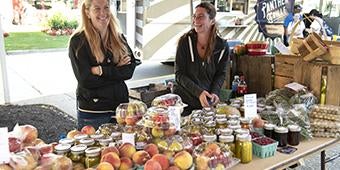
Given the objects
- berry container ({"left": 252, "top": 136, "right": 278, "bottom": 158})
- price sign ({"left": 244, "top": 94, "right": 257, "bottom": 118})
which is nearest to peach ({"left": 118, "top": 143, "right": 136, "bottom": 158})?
berry container ({"left": 252, "top": 136, "right": 278, "bottom": 158})

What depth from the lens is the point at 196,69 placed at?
2389mm

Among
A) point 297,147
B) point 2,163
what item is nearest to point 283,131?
point 297,147

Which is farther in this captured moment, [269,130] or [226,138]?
[269,130]

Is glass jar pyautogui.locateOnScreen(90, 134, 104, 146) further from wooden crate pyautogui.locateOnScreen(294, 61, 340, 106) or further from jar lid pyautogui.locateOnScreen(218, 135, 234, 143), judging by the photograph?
wooden crate pyautogui.locateOnScreen(294, 61, 340, 106)

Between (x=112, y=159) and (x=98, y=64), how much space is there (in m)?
0.92

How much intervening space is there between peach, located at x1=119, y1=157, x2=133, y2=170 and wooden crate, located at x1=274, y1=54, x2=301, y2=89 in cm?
150

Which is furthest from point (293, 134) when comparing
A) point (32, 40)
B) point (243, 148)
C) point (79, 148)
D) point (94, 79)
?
point (32, 40)

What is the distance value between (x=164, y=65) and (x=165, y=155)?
6.35 metres

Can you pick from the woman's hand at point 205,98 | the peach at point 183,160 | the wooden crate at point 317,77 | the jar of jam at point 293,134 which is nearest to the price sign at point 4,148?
the peach at point 183,160

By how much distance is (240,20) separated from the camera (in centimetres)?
724

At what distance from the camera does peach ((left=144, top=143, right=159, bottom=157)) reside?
4.24 feet

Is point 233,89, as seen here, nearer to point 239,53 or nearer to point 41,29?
point 239,53

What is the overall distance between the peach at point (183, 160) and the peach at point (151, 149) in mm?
90

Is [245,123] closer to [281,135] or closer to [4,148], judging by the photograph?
→ [281,135]
